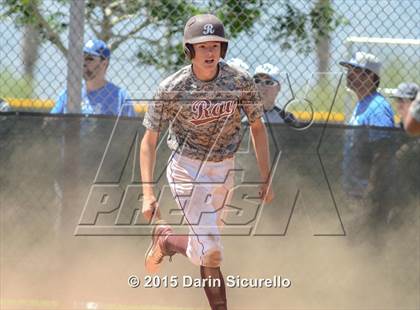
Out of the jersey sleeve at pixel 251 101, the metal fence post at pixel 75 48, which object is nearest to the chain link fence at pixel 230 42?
the metal fence post at pixel 75 48

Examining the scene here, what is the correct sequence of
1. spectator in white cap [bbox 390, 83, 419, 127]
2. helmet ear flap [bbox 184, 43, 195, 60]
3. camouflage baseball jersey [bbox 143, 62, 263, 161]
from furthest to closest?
camouflage baseball jersey [bbox 143, 62, 263, 161] → helmet ear flap [bbox 184, 43, 195, 60] → spectator in white cap [bbox 390, 83, 419, 127]

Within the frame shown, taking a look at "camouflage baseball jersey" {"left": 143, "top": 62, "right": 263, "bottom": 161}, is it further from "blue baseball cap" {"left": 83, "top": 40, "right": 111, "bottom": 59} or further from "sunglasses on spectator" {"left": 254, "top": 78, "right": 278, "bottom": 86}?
"blue baseball cap" {"left": 83, "top": 40, "right": 111, "bottom": 59}

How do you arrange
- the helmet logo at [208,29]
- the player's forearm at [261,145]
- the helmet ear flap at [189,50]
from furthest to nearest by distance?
the player's forearm at [261,145], the helmet ear flap at [189,50], the helmet logo at [208,29]

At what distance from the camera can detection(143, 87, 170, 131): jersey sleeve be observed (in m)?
6.93

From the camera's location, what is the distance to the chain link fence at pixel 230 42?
8.35m

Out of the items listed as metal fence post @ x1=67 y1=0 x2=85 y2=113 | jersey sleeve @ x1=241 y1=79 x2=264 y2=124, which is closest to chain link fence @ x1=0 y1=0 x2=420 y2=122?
metal fence post @ x1=67 y1=0 x2=85 y2=113

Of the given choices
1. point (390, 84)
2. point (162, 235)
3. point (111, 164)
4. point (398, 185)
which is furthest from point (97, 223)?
point (390, 84)

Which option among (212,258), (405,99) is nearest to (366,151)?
(212,258)

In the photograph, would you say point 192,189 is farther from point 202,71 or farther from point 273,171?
point 273,171

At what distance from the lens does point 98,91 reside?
8852 millimetres
